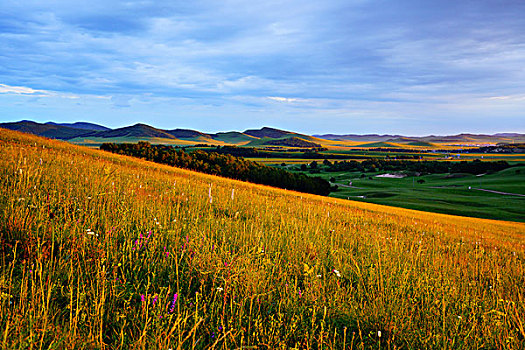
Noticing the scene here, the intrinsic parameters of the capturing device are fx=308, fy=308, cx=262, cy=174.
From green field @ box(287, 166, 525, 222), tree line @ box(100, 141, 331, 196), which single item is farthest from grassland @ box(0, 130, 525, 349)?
green field @ box(287, 166, 525, 222)

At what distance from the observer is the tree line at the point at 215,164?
4847 cm

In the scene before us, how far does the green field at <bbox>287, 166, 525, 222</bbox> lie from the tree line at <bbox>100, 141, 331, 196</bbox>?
58.8 ft

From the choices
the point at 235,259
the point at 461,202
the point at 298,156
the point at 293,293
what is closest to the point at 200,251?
the point at 235,259

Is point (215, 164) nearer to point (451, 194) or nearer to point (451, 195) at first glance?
point (451, 195)

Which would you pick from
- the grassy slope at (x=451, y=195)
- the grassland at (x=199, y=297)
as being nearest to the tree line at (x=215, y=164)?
the grassy slope at (x=451, y=195)

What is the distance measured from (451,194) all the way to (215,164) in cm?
6957

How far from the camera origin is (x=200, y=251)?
13.3 ft

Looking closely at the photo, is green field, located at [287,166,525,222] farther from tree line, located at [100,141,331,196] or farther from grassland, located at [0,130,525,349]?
grassland, located at [0,130,525,349]

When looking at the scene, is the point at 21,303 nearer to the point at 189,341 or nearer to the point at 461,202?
the point at 189,341

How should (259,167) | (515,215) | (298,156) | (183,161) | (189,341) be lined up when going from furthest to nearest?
(298,156), (259,167), (515,215), (183,161), (189,341)

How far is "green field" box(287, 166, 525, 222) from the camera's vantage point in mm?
56406

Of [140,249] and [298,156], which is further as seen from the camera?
[298,156]

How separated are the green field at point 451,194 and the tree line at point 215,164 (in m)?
17.9

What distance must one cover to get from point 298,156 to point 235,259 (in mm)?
192186
